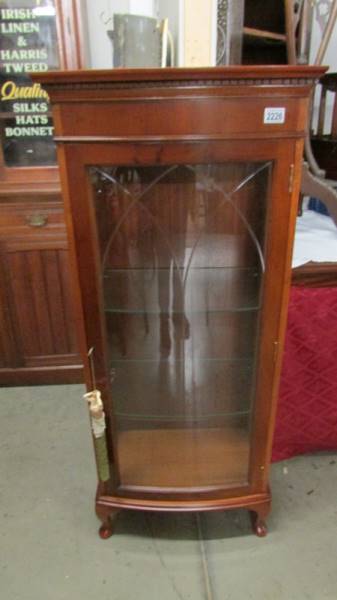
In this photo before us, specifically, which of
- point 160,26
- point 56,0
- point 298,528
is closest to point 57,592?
point 298,528

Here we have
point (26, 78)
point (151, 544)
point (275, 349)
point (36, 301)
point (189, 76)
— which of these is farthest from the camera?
point (36, 301)

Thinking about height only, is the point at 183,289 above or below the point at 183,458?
above

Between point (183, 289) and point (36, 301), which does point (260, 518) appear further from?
point (36, 301)

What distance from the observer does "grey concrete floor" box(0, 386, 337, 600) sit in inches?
43.1

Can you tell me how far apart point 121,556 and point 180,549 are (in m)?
0.16

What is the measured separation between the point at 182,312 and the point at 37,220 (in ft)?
2.70

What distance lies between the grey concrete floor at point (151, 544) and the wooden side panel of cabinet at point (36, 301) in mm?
420

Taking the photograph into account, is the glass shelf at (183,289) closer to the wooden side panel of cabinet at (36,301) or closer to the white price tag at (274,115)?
the white price tag at (274,115)

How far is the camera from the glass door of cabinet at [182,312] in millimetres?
901

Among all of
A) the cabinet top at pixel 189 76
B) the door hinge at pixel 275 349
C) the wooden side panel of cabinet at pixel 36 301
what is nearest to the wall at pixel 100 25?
the wooden side panel of cabinet at pixel 36 301

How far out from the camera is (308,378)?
4.28 feet

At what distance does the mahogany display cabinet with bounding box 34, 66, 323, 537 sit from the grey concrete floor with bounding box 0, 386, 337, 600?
92mm

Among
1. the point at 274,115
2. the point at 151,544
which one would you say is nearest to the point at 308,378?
the point at 151,544

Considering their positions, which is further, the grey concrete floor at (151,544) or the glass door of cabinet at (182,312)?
the grey concrete floor at (151,544)
